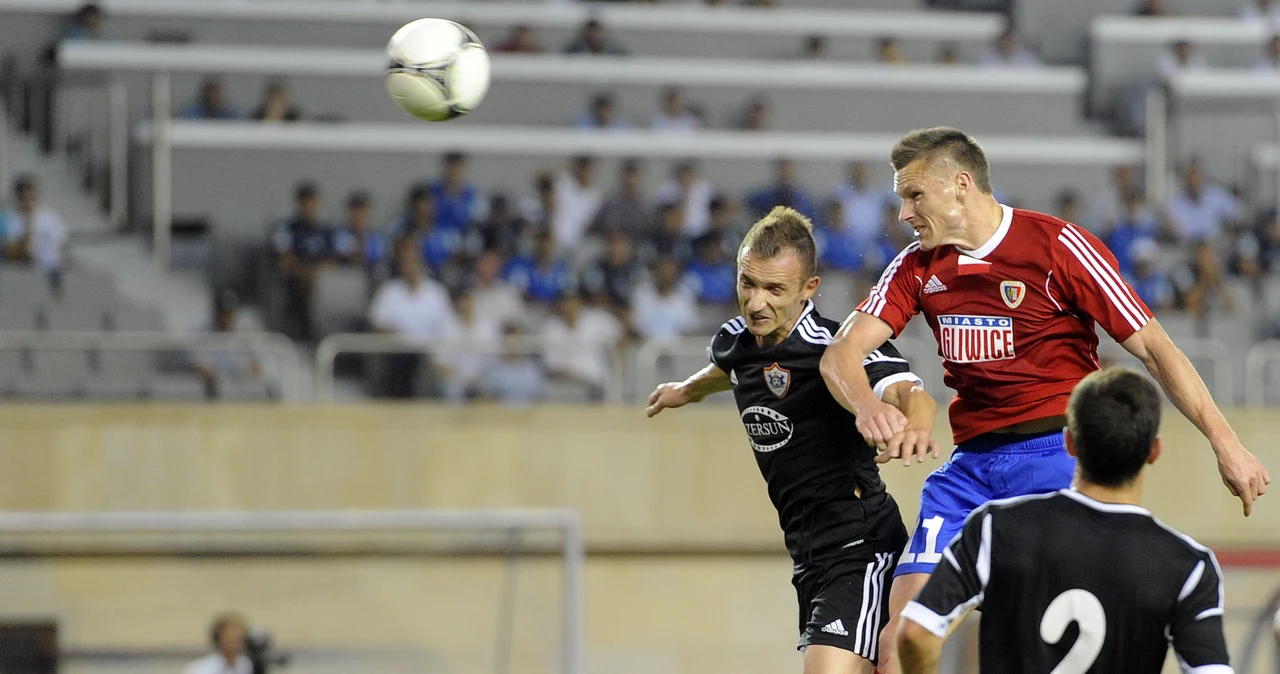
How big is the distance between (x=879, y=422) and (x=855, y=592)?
0.70 m

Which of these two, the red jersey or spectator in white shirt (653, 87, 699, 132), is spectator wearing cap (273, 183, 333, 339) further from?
the red jersey

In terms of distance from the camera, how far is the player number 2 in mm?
3352

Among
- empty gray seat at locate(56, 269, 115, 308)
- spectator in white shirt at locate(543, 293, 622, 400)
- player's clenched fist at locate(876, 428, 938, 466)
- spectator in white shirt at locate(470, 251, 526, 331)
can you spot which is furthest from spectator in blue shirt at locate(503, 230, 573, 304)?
player's clenched fist at locate(876, 428, 938, 466)

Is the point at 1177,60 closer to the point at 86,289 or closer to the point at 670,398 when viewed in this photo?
the point at 86,289

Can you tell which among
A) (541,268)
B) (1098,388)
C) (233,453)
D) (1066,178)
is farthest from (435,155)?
(1098,388)

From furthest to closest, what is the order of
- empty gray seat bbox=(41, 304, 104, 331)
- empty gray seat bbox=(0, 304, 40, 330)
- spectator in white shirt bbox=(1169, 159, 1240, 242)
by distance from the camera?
spectator in white shirt bbox=(1169, 159, 1240, 242)
empty gray seat bbox=(41, 304, 104, 331)
empty gray seat bbox=(0, 304, 40, 330)

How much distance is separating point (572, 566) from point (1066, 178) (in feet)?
26.0

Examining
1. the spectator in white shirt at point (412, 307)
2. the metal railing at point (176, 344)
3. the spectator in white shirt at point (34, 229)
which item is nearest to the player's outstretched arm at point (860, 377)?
the metal railing at point (176, 344)

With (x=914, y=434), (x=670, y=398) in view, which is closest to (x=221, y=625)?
(x=670, y=398)

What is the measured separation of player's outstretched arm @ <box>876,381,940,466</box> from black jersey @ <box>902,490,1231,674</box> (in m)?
0.49

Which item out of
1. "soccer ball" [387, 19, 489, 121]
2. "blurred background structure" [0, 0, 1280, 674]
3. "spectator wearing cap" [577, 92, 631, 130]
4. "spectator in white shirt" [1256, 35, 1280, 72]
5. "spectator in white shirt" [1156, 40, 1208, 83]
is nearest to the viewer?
"soccer ball" [387, 19, 489, 121]

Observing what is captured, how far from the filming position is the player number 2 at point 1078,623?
132 inches

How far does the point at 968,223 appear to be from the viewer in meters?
4.50

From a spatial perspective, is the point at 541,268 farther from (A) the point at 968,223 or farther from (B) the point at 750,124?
(A) the point at 968,223
